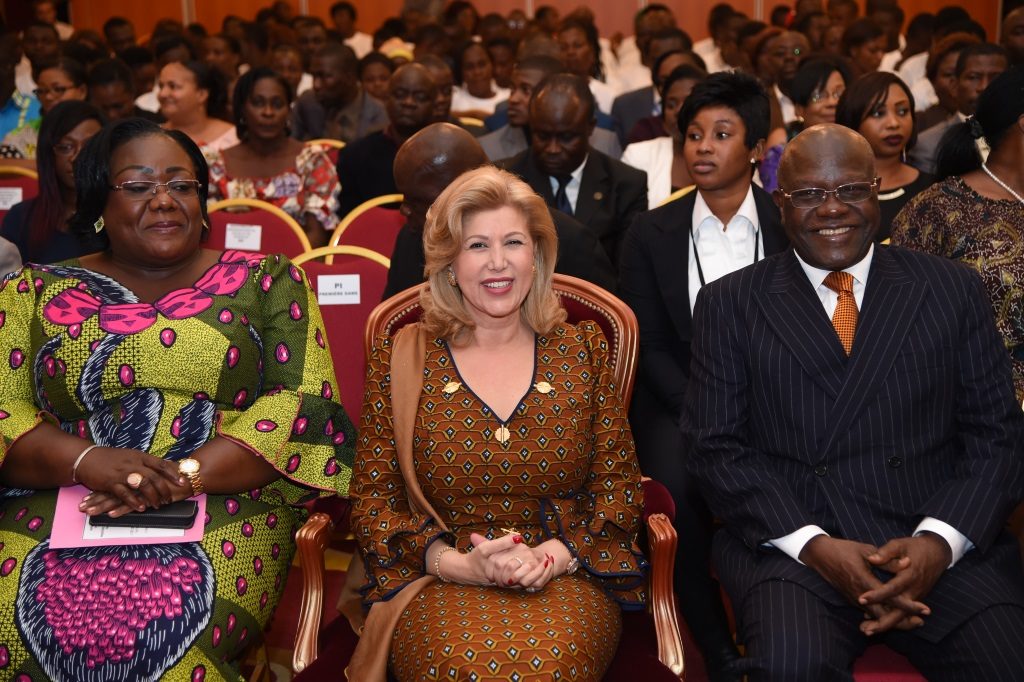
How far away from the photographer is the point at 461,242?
2498mm

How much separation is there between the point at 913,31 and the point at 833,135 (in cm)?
823

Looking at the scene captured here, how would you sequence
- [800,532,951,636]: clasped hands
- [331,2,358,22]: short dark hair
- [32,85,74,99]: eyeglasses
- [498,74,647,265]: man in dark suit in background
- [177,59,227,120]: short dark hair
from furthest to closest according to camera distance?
[331,2,358,22]: short dark hair
[177,59,227,120]: short dark hair
[32,85,74,99]: eyeglasses
[498,74,647,265]: man in dark suit in background
[800,532,951,636]: clasped hands

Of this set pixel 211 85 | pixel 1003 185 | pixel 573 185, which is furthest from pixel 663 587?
pixel 211 85

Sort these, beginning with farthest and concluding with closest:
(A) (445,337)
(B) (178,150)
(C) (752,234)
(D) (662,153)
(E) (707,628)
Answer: (D) (662,153) → (C) (752,234) → (E) (707,628) → (B) (178,150) → (A) (445,337)

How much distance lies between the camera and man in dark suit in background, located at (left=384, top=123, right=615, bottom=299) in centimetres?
319

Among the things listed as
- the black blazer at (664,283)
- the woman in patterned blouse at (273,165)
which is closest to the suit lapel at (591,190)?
the black blazer at (664,283)

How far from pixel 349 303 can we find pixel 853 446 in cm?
181

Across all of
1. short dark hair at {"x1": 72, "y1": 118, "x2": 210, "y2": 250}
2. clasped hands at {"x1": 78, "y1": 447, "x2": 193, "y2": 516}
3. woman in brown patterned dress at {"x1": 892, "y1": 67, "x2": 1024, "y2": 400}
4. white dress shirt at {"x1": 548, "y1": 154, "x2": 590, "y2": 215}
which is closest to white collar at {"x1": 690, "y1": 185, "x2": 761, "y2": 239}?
woman in brown patterned dress at {"x1": 892, "y1": 67, "x2": 1024, "y2": 400}

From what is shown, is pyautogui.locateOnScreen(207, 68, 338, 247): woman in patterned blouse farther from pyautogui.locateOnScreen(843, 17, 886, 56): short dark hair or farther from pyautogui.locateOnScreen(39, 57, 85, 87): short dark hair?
pyautogui.locateOnScreen(843, 17, 886, 56): short dark hair

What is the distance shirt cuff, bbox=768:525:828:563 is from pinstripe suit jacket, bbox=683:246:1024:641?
0.02 metres

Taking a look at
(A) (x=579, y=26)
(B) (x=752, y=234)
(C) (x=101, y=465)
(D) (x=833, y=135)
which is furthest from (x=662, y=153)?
(A) (x=579, y=26)

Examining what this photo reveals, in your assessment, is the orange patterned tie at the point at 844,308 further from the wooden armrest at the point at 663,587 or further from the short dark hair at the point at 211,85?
the short dark hair at the point at 211,85

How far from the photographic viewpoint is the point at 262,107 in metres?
5.68

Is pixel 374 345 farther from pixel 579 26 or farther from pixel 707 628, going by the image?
pixel 579 26
